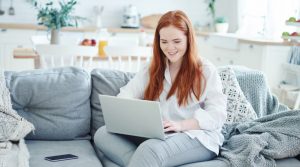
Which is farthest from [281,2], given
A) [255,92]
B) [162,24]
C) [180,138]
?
[180,138]

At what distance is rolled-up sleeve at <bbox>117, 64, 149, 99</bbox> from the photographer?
2.16 metres

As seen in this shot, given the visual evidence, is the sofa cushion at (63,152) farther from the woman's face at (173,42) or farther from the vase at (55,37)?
the vase at (55,37)

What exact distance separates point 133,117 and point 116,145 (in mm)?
176

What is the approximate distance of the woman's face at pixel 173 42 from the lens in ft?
6.63

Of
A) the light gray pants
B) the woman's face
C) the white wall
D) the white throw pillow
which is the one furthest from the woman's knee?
the white wall

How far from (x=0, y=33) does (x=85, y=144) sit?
3465 millimetres

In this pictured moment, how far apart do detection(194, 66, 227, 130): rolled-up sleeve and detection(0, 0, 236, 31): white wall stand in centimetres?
410

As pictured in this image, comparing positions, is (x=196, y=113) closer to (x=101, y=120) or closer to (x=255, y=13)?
(x=101, y=120)

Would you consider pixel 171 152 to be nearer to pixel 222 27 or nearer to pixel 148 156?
pixel 148 156

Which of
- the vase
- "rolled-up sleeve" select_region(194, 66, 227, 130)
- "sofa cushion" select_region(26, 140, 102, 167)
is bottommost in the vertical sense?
"sofa cushion" select_region(26, 140, 102, 167)

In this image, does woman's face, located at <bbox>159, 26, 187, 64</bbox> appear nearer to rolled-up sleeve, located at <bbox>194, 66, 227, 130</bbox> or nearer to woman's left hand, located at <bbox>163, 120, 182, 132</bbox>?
rolled-up sleeve, located at <bbox>194, 66, 227, 130</bbox>

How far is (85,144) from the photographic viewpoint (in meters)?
2.19

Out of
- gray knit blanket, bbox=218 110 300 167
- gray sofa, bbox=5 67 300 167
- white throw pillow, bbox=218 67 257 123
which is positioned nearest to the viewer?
gray knit blanket, bbox=218 110 300 167

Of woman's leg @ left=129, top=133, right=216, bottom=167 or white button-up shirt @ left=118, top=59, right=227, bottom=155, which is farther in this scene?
white button-up shirt @ left=118, top=59, right=227, bottom=155
